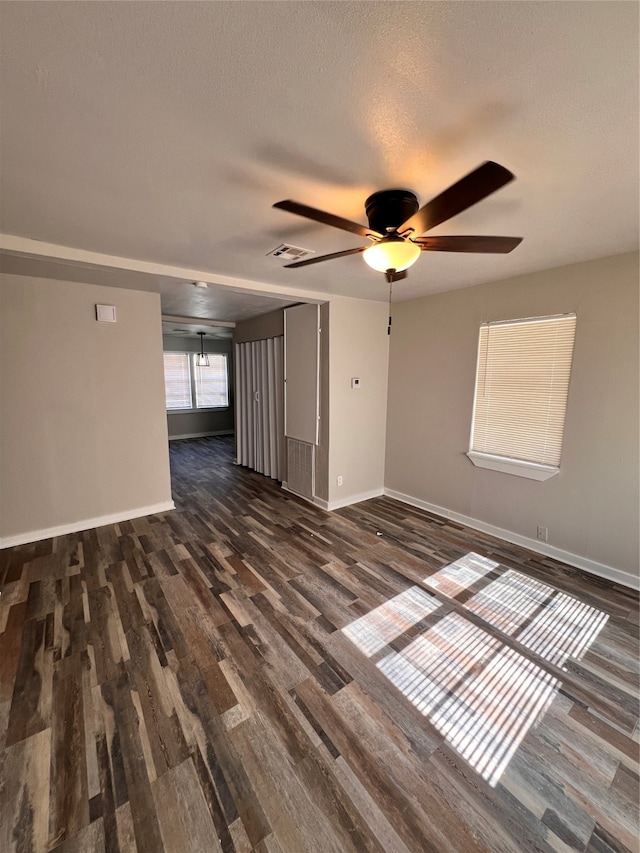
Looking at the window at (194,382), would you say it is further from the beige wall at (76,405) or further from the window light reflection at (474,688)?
the window light reflection at (474,688)

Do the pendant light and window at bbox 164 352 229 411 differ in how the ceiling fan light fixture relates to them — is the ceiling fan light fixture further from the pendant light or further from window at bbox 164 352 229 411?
window at bbox 164 352 229 411

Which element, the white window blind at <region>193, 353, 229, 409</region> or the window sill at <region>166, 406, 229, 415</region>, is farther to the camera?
the white window blind at <region>193, 353, 229, 409</region>

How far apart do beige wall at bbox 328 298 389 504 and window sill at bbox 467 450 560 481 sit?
1.28 meters

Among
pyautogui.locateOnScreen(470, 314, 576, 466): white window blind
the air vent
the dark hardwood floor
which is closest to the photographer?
the dark hardwood floor

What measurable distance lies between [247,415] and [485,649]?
14.9 feet

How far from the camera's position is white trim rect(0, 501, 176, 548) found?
3128 mm

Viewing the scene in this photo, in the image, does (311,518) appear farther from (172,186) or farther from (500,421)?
(172,186)

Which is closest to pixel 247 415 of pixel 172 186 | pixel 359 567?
pixel 359 567

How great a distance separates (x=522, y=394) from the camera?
3146 mm

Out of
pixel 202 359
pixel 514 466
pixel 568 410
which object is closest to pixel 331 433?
pixel 514 466

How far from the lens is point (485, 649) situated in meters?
2.02

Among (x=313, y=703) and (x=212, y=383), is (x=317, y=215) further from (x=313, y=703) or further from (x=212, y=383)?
(x=212, y=383)

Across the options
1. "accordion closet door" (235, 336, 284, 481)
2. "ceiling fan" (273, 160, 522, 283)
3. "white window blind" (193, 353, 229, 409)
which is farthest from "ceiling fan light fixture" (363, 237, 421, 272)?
"white window blind" (193, 353, 229, 409)

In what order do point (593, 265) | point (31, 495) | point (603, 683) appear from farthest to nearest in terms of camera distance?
point (31, 495) → point (593, 265) → point (603, 683)
